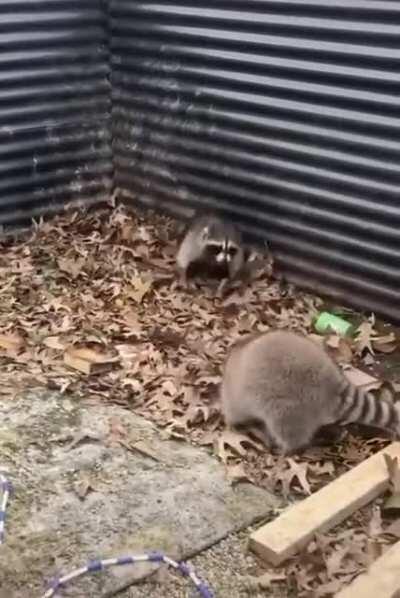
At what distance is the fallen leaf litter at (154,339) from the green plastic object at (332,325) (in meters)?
0.07

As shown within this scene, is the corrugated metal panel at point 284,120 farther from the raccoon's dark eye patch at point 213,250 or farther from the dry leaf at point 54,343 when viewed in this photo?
the dry leaf at point 54,343

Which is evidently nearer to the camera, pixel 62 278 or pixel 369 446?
pixel 369 446

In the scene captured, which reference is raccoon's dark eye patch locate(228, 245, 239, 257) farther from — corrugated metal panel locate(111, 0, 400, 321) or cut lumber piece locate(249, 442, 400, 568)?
cut lumber piece locate(249, 442, 400, 568)

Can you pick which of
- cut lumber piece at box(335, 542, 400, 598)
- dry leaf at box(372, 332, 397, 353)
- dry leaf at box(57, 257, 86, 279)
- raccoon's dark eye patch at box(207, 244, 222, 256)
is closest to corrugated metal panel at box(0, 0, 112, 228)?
dry leaf at box(57, 257, 86, 279)

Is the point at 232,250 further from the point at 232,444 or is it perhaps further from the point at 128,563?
the point at 128,563

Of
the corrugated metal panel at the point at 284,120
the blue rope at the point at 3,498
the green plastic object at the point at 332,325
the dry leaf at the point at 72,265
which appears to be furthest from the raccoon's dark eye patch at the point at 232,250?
the blue rope at the point at 3,498

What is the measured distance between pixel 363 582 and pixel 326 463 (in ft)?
2.95

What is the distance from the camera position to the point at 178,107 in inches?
250

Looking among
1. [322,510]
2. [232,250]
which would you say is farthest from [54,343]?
Result: [322,510]

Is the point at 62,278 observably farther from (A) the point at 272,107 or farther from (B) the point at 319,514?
(B) the point at 319,514

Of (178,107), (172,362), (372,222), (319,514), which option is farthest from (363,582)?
(178,107)

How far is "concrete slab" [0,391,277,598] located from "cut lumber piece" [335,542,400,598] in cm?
58

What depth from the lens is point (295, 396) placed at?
4.23 meters

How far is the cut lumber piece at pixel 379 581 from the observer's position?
3347mm
